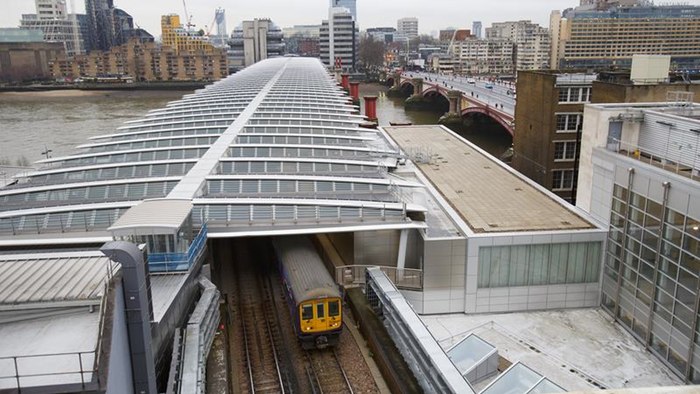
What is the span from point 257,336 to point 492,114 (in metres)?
38.9

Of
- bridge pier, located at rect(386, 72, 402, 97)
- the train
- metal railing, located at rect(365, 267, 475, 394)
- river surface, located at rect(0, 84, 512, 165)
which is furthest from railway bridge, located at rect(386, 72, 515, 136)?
the train

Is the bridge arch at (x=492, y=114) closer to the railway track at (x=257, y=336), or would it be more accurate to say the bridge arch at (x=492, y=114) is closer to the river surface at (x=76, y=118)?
the river surface at (x=76, y=118)

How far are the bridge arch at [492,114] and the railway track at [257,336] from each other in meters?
25.3

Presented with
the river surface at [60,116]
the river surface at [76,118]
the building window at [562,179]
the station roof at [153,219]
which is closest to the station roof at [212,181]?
the station roof at [153,219]

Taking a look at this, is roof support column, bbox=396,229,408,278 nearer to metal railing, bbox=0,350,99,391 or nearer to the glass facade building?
the glass facade building

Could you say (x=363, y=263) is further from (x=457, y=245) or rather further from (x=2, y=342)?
(x=2, y=342)

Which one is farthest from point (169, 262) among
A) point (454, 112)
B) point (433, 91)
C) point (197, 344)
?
point (433, 91)

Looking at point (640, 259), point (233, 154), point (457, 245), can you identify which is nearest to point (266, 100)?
point (233, 154)

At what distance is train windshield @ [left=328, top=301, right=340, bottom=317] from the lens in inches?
585

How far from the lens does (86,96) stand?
100312 millimetres

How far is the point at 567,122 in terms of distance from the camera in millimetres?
27406

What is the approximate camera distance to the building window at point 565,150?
2766 centimetres

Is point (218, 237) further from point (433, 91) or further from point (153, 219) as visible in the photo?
point (433, 91)

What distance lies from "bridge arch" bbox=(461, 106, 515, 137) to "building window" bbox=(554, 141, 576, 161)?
1244cm
